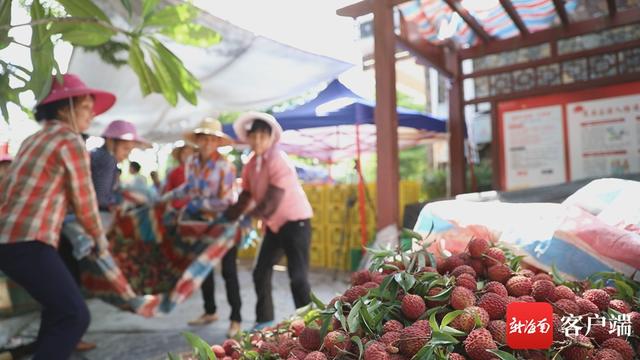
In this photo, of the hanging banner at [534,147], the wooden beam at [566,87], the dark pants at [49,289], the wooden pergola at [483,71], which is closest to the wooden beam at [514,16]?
the wooden pergola at [483,71]

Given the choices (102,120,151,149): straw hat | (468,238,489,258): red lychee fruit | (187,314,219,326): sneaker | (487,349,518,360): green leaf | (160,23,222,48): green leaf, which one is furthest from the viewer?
(187,314,219,326): sneaker

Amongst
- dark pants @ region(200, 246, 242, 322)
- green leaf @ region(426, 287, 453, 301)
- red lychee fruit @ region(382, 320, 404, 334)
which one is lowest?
dark pants @ region(200, 246, 242, 322)

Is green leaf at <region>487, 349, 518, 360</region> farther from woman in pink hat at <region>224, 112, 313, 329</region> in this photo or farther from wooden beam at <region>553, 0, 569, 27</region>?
wooden beam at <region>553, 0, 569, 27</region>

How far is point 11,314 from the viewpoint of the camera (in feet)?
8.87

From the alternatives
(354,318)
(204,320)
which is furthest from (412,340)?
(204,320)

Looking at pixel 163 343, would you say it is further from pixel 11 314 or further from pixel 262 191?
pixel 262 191

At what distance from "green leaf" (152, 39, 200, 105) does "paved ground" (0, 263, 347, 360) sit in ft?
5.43

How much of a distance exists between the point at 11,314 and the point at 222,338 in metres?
1.26

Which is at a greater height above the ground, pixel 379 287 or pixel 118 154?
pixel 118 154

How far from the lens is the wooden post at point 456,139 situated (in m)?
3.79

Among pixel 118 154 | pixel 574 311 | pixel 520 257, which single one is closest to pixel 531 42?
pixel 520 257

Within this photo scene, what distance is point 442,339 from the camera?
0.85 metres

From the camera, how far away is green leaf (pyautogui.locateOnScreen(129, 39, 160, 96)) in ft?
3.99

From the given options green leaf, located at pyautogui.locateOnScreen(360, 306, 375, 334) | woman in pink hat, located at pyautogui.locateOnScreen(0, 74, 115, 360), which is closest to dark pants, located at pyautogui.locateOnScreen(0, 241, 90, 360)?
woman in pink hat, located at pyautogui.locateOnScreen(0, 74, 115, 360)
